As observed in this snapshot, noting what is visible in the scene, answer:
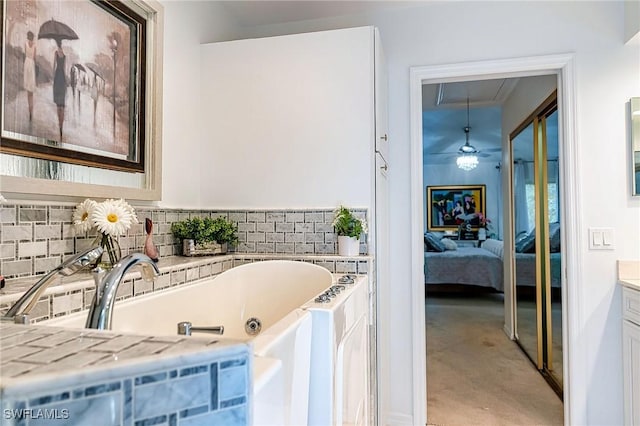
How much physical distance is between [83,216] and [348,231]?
114 centimetres

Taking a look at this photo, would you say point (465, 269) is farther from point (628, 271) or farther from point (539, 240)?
point (628, 271)

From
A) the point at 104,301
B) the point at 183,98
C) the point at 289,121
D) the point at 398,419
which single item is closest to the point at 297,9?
the point at 289,121

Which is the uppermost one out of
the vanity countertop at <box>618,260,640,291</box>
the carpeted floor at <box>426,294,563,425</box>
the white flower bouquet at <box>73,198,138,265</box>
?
the white flower bouquet at <box>73,198,138,265</box>

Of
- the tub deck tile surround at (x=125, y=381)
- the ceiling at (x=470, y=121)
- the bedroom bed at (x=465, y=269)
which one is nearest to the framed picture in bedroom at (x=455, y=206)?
the ceiling at (x=470, y=121)

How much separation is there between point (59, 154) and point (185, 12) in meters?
1.17

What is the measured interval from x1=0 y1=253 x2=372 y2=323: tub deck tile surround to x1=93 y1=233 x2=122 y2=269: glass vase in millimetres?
88

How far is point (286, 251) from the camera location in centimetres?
215

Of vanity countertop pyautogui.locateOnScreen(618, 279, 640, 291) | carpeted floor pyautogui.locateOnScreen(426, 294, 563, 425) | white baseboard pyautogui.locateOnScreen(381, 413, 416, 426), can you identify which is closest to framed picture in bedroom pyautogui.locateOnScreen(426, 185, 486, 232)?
carpeted floor pyautogui.locateOnScreen(426, 294, 563, 425)

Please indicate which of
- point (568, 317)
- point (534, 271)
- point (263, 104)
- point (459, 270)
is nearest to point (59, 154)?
point (263, 104)

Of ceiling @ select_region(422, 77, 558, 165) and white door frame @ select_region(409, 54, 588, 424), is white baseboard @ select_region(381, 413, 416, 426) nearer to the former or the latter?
white door frame @ select_region(409, 54, 588, 424)

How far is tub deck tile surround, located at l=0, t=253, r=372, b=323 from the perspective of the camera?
3.41 ft

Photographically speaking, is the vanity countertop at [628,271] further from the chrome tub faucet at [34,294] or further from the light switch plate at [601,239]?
the chrome tub faucet at [34,294]

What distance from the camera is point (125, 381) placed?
0.49m

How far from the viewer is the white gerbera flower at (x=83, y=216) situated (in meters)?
1.34
